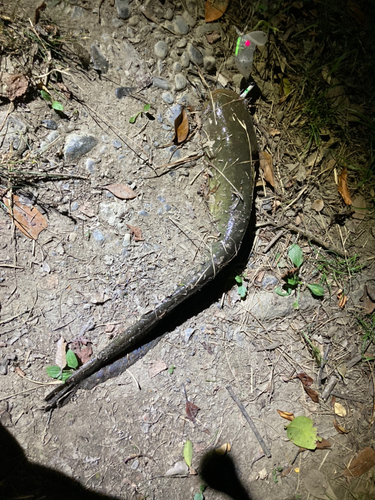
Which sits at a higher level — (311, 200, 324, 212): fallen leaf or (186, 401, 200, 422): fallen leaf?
(311, 200, 324, 212): fallen leaf

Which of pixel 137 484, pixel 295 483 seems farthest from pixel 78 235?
pixel 295 483

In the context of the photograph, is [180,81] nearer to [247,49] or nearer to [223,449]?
[247,49]

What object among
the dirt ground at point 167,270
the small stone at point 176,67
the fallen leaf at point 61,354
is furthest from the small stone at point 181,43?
the fallen leaf at point 61,354

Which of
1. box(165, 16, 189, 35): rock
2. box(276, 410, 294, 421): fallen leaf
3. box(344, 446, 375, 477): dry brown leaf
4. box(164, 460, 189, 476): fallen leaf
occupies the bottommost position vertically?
box(344, 446, 375, 477): dry brown leaf

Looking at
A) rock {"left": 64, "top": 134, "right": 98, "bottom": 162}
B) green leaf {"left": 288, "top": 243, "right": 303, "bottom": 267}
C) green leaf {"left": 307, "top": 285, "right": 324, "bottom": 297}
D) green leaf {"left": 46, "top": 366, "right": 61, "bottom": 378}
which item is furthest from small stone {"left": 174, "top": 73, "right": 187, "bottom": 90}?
green leaf {"left": 46, "top": 366, "right": 61, "bottom": 378}

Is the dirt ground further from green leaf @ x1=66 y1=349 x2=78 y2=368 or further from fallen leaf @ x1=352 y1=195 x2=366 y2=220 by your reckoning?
green leaf @ x1=66 y1=349 x2=78 y2=368

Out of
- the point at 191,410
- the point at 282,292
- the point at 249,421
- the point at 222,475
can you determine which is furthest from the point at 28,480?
the point at 282,292
